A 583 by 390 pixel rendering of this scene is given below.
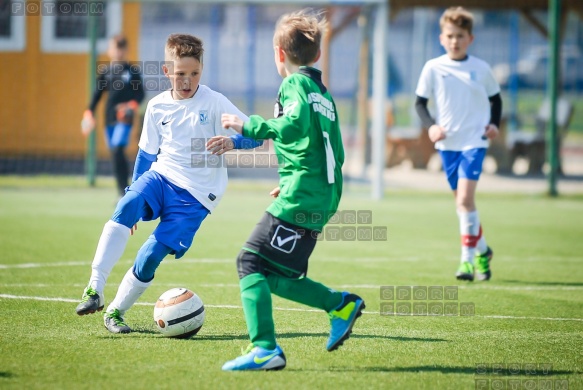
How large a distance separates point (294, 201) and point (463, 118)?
13.4ft

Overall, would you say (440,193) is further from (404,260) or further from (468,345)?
(468,345)

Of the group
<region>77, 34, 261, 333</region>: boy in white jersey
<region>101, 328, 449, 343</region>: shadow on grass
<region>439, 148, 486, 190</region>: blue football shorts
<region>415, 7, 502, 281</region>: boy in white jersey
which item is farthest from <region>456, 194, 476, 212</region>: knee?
<region>77, 34, 261, 333</region>: boy in white jersey

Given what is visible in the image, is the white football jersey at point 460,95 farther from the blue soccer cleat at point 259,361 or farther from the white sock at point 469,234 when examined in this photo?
the blue soccer cleat at point 259,361

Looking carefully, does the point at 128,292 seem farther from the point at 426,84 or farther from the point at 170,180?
the point at 426,84

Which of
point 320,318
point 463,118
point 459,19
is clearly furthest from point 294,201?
point 459,19

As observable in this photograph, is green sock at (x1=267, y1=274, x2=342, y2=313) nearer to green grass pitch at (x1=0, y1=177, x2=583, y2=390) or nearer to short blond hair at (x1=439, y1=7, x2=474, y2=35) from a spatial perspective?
green grass pitch at (x1=0, y1=177, x2=583, y2=390)

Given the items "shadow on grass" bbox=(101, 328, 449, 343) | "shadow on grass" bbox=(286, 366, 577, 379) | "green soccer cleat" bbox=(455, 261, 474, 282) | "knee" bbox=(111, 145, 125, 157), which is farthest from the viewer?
"knee" bbox=(111, 145, 125, 157)

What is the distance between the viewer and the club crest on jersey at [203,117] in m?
5.95

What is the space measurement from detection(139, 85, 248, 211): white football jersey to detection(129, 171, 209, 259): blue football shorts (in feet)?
0.21

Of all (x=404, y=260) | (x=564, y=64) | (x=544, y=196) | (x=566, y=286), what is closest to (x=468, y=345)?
(x=566, y=286)

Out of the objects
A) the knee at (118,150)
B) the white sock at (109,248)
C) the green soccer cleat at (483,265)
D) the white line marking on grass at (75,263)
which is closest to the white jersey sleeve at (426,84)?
the green soccer cleat at (483,265)

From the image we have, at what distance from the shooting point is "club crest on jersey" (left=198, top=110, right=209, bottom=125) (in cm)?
595

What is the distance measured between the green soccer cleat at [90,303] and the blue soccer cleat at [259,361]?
1.14 meters

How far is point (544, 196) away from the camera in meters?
16.0
